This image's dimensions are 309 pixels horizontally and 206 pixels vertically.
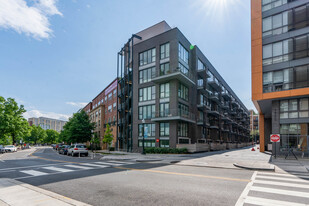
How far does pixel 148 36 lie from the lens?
36938mm

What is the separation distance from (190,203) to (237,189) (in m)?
2.49

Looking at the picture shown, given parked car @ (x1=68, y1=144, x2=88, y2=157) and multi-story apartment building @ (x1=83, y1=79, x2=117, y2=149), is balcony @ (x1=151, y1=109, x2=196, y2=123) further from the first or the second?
multi-story apartment building @ (x1=83, y1=79, x2=117, y2=149)

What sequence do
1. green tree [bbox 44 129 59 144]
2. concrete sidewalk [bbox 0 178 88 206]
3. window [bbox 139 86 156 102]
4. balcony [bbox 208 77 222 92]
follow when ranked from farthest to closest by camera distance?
green tree [bbox 44 129 59 144] < balcony [bbox 208 77 222 92] < window [bbox 139 86 156 102] < concrete sidewalk [bbox 0 178 88 206]

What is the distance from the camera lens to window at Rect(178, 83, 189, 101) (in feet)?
103

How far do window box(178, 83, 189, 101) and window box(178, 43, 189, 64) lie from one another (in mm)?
4357

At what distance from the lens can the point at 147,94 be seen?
33594 mm

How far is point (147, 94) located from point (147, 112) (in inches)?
118

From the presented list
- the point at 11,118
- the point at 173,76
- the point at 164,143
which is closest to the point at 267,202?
the point at 173,76

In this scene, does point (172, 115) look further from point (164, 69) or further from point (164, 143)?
point (164, 69)

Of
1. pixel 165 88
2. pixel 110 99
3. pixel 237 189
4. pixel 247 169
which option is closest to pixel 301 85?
pixel 247 169

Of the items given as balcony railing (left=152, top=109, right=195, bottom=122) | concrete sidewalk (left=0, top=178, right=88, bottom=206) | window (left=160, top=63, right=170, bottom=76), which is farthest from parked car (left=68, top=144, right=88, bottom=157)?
concrete sidewalk (left=0, top=178, right=88, bottom=206)

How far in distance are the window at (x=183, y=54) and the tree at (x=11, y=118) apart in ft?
146

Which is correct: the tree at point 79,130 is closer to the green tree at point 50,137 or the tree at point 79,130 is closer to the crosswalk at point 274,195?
the crosswalk at point 274,195

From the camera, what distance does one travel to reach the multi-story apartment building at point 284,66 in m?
→ 21.1
